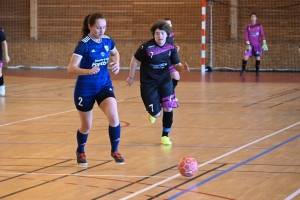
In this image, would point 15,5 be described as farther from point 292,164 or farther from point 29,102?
point 292,164

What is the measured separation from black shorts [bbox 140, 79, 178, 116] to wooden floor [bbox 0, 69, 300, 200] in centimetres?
50

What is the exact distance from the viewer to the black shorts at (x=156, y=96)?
27.6ft

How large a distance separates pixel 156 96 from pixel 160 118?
102 inches

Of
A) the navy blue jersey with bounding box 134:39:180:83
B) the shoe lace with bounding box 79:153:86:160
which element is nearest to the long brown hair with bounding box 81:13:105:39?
the shoe lace with bounding box 79:153:86:160

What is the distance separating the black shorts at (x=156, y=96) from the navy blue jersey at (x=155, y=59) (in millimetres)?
78

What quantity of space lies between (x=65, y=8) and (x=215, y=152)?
647 inches

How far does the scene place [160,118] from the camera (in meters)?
11.0

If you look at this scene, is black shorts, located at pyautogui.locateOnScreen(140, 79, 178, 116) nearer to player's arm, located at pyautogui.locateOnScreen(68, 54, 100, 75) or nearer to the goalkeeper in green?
player's arm, located at pyautogui.locateOnScreen(68, 54, 100, 75)

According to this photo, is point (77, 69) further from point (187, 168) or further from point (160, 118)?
point (160, 118)

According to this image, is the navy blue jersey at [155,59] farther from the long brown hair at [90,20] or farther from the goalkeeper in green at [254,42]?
the goalkeeper in green at [254,42]

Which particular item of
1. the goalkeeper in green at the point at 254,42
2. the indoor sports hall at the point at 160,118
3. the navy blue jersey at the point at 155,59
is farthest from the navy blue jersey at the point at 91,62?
the goalkeeper in green at the point at 254,42

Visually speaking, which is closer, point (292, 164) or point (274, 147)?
point (292, 164)

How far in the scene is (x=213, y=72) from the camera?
21.2 meters

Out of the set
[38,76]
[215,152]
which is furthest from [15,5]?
[215,152]
